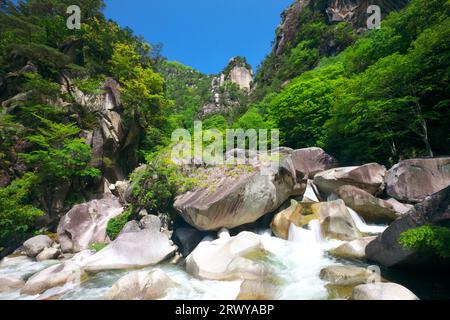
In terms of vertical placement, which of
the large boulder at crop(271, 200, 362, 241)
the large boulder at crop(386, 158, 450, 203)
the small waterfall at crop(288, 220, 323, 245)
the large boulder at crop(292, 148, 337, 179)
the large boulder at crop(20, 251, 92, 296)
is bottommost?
the large boulder at crop(20, 251, 92, 296)

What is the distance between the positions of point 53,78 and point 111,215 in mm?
12929

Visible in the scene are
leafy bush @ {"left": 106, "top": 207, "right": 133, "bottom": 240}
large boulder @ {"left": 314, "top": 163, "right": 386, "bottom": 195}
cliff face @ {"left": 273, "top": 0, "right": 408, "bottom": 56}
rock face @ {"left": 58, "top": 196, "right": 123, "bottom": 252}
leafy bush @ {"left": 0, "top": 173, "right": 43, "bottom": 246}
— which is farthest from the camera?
cliff face @ {"left": 273, "top": 0, "right": 408, "bottom": 56}

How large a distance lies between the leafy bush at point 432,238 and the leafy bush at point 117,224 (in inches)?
454

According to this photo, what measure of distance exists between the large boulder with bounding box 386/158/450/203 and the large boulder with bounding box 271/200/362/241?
3559 millimetres

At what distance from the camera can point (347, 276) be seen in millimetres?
6145

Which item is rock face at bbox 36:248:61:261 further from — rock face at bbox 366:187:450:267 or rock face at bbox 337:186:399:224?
rock face at bbox 337:186:399:224

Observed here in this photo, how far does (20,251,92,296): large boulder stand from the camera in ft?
22.3

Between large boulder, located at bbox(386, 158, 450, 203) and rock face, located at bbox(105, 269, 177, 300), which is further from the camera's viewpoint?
large boulder, located at bbox(386, 158, 450, 203)

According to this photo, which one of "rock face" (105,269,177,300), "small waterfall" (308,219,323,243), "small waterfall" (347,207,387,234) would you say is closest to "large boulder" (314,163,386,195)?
"small waterfall" (347,207,387,234)

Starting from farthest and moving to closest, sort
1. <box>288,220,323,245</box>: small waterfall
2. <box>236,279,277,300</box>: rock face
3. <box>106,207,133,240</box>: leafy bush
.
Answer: <box>106,207,133,240</box>: leafy bush
<box>288,220,323,245</box>: small waterfall
<box>236,279,277,300</box>: rock face

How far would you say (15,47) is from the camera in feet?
53.8
